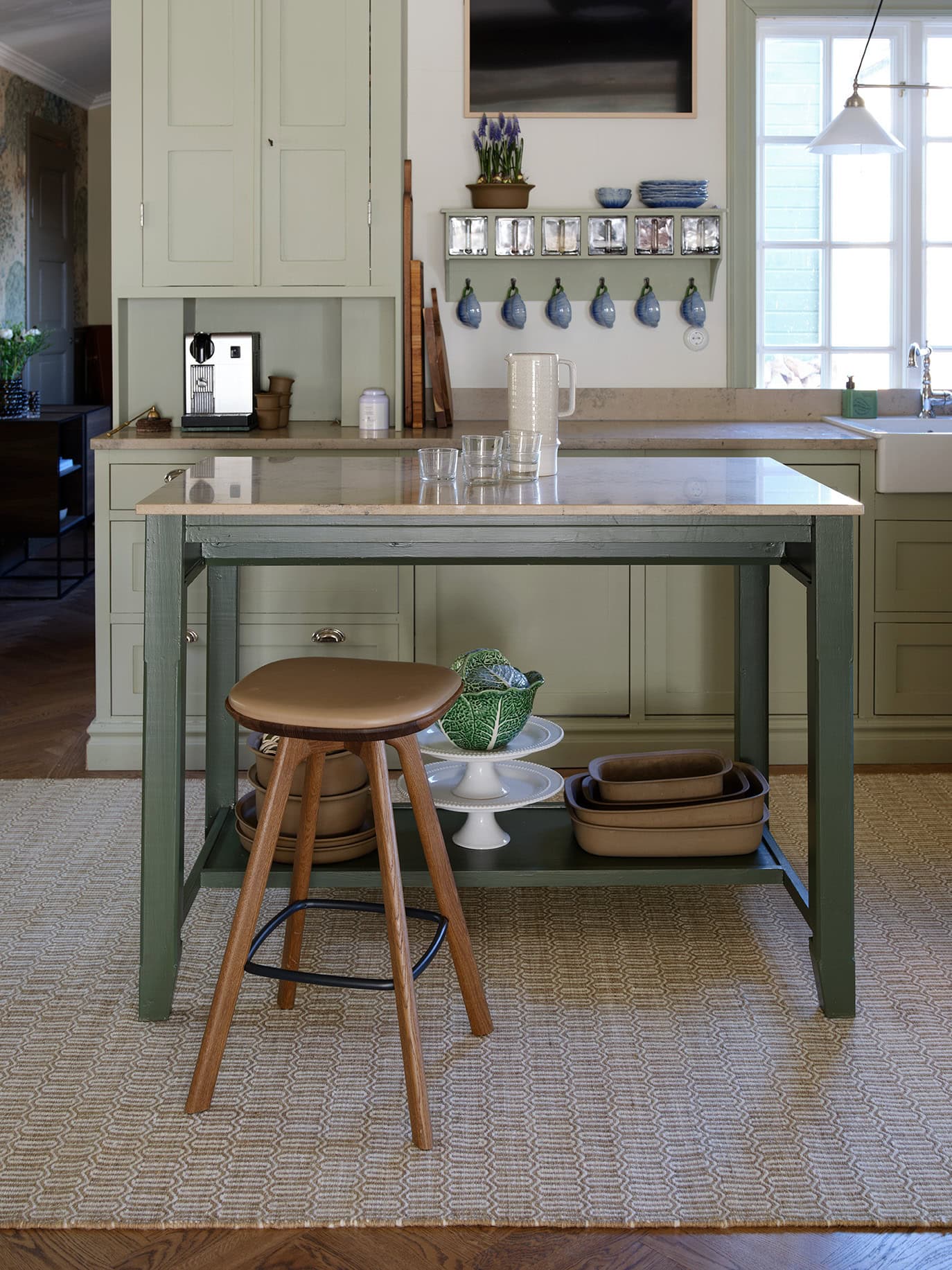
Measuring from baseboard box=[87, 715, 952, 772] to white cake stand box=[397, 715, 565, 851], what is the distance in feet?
3.87

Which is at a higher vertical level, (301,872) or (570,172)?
(570,172)

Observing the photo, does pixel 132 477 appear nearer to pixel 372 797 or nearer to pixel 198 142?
pixel 198 142

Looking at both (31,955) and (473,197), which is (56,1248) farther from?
(473,197)

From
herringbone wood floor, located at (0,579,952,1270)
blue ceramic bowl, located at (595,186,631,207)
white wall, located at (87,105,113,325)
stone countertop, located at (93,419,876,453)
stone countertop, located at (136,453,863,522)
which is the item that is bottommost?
herringbone wood floor, located at (0,579,952,1270)

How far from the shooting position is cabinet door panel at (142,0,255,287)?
4.10 m

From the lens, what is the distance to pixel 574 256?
447 cm

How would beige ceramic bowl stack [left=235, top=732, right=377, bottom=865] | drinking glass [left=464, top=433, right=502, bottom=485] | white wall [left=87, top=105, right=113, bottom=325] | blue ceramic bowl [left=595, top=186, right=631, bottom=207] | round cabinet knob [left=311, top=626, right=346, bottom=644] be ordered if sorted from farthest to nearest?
1. white wall [left=87, top=105, right=113, bottom=325]
2. blue ceramic bowl [left=595, top=186, right=631, bottom=207]
3. round cabinet knob [left=311, top=626, right=346, bottom=644]
4. beige ceramic bowl stack [left=235, top=732, right=377, bottom=865]
5. drinking glass [left=464, top=433, right=502, bottom=485]

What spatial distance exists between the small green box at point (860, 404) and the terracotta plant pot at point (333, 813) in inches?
101

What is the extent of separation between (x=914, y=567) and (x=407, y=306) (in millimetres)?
1797

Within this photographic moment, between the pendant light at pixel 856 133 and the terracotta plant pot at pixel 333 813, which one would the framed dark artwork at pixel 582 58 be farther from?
the terracotta plant pot at pixel 333 813

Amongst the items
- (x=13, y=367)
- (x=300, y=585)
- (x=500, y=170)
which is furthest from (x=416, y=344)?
(x=13, y=367)

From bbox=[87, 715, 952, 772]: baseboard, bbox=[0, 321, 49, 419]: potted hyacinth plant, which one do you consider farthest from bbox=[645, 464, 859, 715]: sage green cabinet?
bbox=[0, 321, 49, 419]: potted hyacinth plant

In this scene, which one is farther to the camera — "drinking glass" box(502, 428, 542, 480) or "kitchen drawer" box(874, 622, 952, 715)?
"kitchen drawer" box(874, 622, 952, 715)

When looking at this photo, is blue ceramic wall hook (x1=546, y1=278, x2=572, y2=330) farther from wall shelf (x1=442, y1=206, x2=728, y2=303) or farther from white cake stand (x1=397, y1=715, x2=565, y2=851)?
white cake stand (x1=397, y1=715, x2=565, y2=851)
